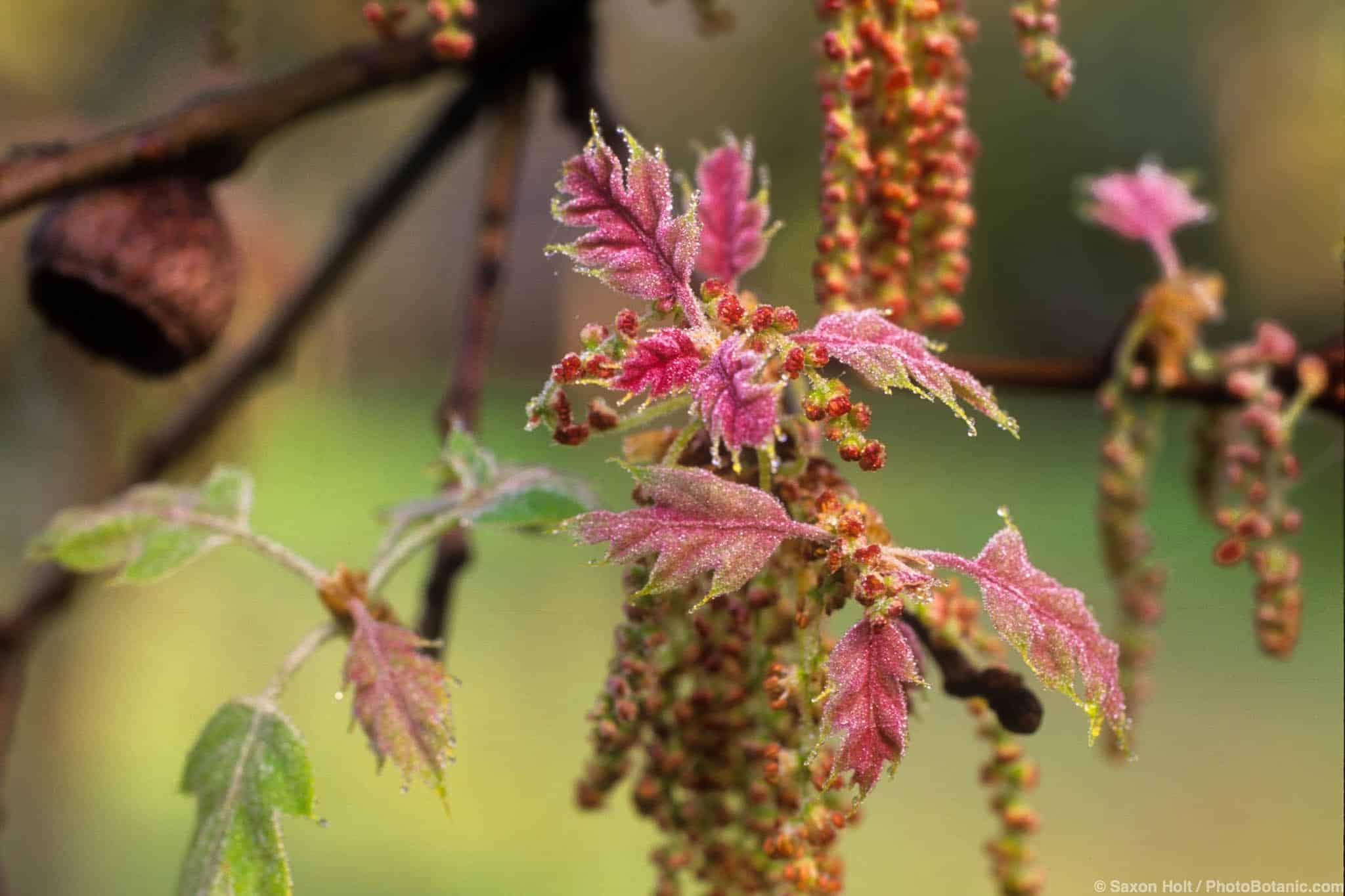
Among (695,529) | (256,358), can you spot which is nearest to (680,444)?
(695,529)

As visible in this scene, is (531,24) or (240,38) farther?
(240,38)

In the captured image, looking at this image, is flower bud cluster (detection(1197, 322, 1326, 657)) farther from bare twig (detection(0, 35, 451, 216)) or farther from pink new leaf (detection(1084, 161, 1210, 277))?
bare twig (detection(0, 35, 451, 216))

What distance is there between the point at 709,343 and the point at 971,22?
21cm

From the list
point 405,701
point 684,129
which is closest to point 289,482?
point 684,129

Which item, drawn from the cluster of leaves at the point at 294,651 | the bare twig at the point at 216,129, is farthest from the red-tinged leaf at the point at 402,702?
the bare twig at the point at 216,129

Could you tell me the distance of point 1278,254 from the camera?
2.85m

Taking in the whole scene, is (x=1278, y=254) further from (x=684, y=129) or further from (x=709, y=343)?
(x=709, y=343)

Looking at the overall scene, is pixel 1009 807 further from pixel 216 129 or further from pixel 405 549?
pixel 216 129

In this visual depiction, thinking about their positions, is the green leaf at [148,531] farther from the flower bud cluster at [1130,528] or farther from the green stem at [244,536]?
the flower bud cluster at [1130,528]

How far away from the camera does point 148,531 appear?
477 mm

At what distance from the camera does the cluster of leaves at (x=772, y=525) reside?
31cm

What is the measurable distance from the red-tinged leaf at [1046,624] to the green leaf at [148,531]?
299 mm

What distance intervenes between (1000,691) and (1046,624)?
5cm

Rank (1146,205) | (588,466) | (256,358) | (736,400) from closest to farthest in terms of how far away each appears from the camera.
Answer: (736,400) < (1146,205) < (256,358) < (588,466)
